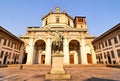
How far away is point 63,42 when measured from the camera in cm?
2858

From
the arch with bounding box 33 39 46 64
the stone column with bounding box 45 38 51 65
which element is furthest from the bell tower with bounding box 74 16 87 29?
the stone column with bounding box 45 38 51 65

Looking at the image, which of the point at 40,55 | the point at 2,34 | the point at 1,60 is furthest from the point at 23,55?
the point at 2,34

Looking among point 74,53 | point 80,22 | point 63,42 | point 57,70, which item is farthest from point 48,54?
point 80,22

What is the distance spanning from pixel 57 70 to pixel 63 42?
20902 mm

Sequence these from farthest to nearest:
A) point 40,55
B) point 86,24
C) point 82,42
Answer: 1. point 86,24
2. point 40,55
3. point 82,42

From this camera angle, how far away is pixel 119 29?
19.0 metres

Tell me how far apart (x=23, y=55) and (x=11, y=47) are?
20.8ft

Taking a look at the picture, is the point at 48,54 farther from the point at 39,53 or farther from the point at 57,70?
the point at 57,70

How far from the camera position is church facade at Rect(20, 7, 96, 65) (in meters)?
27.8

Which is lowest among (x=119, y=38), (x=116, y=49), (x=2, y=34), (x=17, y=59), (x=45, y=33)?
(x=17, y=59)

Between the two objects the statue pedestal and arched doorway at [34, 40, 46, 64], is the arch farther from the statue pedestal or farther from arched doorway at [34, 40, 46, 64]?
the statue pedestal

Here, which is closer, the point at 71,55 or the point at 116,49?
the point at 116,49

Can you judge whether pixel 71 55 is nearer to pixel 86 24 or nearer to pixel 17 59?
pixel 17 59

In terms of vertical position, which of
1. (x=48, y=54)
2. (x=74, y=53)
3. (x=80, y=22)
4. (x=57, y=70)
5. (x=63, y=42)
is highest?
(x=80, y=22)
